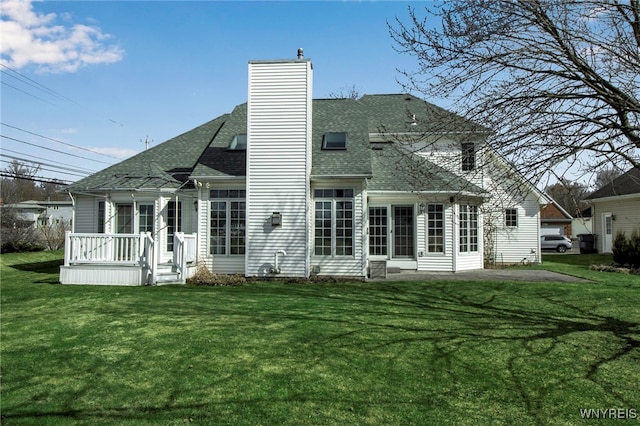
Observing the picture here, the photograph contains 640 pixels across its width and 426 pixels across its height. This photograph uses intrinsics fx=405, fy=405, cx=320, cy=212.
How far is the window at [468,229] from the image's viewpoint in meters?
15.7

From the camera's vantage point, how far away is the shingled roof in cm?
1419

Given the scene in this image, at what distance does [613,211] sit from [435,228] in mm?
16468

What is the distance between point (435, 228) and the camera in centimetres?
1546

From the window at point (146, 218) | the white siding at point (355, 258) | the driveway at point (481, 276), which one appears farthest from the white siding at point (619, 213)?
the window at point (146, 218)

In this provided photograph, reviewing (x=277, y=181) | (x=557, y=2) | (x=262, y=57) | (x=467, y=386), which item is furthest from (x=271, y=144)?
(x=467, y=386)

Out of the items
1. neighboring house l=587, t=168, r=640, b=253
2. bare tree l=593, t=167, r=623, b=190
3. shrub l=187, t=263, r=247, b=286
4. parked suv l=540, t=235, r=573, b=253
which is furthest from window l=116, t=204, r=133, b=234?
parked suv l=540, t=235, r=573, b=253

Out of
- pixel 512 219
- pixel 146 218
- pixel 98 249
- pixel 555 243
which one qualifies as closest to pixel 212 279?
pixel 98 249

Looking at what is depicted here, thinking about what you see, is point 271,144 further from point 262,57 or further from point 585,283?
point 585,283

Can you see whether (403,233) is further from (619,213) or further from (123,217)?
(619,213)

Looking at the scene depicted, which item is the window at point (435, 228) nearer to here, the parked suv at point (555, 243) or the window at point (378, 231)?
the window at point (378, 231)

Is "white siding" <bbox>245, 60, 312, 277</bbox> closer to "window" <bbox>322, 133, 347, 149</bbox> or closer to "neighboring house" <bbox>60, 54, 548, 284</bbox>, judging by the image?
"neighboring house" <bbox>60, 54, 548, 284</bbox>

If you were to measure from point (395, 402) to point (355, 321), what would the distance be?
326 centimetres

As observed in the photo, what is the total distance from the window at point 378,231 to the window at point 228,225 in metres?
4.92

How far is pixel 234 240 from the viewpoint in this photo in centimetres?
1423
